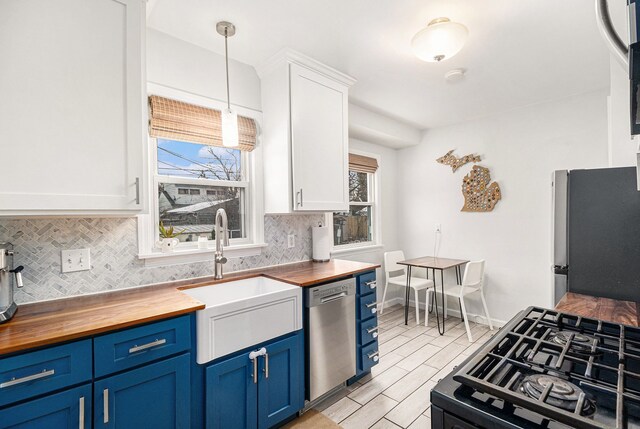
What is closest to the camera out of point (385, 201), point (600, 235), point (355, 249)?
point (600, 235)

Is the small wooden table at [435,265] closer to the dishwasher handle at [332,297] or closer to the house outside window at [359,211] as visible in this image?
the house outside window at [359,211]

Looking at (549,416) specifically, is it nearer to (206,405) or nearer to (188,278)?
(206,405)

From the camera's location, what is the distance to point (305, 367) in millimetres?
2062

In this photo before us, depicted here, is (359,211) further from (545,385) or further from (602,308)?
(545,385)

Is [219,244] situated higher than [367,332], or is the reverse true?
[219,244]

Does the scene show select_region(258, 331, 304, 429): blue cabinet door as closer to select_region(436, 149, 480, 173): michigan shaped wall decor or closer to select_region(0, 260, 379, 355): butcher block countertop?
select_region(0, 260, 379, 355): butcher block countertop

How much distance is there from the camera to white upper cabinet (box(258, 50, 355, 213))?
7.70 feet

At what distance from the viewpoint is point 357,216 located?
13.4ft

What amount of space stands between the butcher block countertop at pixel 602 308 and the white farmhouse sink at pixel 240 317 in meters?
1.37

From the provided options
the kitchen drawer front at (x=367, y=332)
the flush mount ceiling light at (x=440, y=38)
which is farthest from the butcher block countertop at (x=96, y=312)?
the flush mount ceiling light at (x=440, y=38)

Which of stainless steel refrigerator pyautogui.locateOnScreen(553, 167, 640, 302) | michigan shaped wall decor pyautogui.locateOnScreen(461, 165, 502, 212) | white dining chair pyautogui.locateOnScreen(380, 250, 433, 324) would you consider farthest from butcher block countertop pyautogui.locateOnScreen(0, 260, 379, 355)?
michigan shaped wall decor pyautogui.locateOnScreen(461, 165, 502, 212)

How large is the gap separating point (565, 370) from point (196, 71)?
8.19 feet

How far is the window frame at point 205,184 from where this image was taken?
1.99 m

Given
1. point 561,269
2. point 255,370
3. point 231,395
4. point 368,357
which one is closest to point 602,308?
point 561,269
